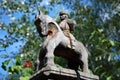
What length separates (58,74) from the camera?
21.0 feet

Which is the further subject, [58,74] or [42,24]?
[42,24]

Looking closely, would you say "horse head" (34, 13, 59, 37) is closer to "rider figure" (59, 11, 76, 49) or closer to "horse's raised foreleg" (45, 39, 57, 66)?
"horse's raised foreleg" (45, 39, 57, 66)

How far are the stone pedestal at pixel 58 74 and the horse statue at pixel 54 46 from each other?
22cm

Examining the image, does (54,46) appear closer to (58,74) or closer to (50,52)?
(50,52)

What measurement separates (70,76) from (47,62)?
0.42 m

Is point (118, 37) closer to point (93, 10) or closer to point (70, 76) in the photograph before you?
point (93, 10)

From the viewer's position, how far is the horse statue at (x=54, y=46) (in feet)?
21.7

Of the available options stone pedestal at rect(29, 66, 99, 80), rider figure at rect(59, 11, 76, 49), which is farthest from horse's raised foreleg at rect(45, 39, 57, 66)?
rider figure at rect(59, 11, 76, 49)

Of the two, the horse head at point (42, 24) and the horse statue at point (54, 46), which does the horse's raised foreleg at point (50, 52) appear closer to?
the horse statue at point (54, 46)

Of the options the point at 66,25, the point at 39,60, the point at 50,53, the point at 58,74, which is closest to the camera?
the point at 58,74

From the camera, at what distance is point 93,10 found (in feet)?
68.8

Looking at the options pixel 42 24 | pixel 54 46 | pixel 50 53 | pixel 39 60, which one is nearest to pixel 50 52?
pixel 50 53

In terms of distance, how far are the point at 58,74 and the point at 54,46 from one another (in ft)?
1.55

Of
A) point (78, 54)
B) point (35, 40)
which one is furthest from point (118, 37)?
point (78, 54)
